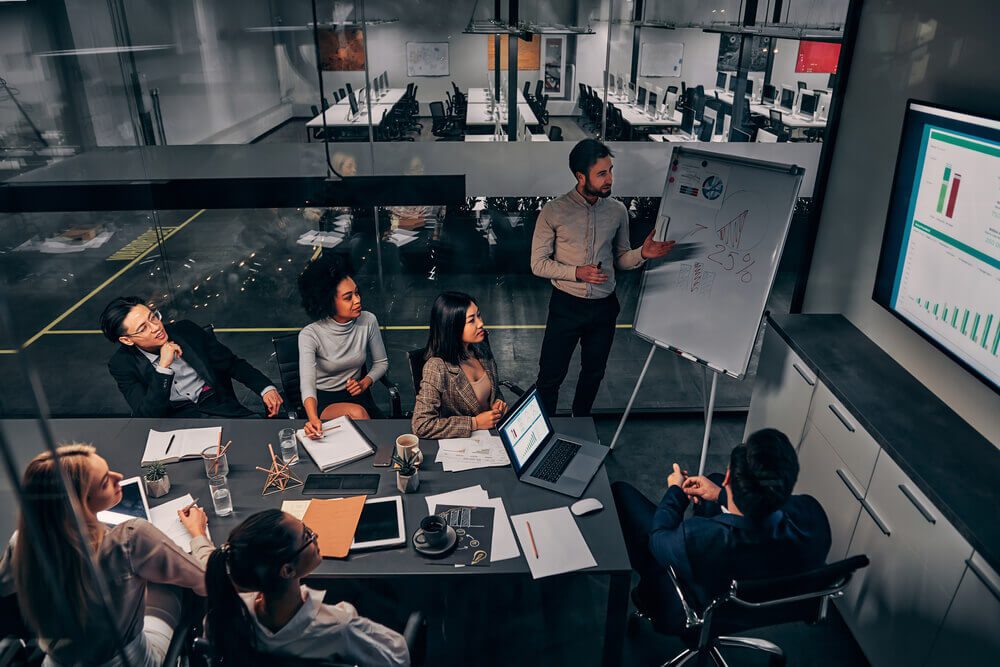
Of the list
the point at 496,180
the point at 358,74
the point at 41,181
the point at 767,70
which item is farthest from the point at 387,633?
the point at 767,70

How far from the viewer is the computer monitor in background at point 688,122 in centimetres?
525

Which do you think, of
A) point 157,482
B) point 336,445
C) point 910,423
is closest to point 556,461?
point 336,445

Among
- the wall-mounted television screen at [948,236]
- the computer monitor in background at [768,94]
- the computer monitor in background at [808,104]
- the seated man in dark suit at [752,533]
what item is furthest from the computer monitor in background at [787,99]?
the seated man in dark suit at [752,533]

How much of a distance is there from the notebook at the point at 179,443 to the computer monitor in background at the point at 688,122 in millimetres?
4027

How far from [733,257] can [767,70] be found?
28.3 feet

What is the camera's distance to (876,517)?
8.85ft

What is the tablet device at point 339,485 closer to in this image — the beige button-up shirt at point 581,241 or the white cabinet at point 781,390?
the beige button-up shirt at point 581,241

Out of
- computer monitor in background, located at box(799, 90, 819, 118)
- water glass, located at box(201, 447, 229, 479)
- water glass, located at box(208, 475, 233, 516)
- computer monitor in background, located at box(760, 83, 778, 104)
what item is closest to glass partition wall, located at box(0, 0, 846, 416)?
water glass, located at box(201, 447, 229, 479)

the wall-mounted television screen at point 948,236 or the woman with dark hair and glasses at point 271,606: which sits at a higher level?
the wall-mounted television screen at point 948,236

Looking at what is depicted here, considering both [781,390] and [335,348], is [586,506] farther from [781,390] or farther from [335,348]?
[335,348]

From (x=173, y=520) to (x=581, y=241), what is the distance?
2.46 meters

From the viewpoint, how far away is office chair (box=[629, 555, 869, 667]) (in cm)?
212

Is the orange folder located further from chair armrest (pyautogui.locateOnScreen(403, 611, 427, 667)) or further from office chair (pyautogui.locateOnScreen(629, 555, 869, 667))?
office chair (pyautogui.locateOnScreen(629, 555, 869, 667))

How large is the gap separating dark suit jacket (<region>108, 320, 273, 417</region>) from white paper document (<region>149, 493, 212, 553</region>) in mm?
944
